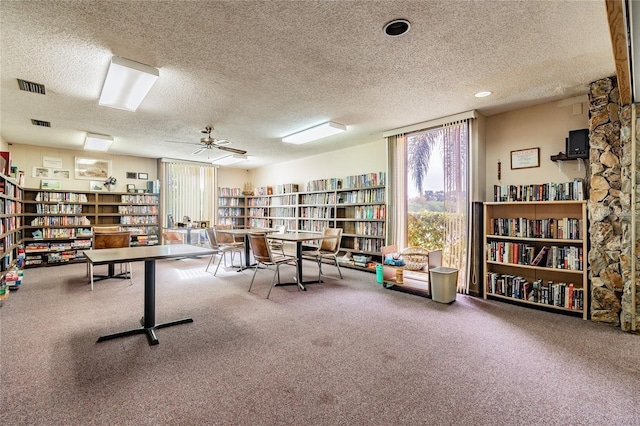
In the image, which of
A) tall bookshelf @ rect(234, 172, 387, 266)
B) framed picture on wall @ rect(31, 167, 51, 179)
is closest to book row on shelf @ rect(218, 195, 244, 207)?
tall bookshelf @ rect(234, 172, 387, 266)

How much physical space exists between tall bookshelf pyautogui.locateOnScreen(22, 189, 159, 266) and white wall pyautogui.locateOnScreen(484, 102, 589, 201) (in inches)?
302

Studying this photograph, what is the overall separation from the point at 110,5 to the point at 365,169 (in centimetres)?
484

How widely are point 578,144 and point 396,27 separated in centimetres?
282

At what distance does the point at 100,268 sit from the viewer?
19.6 feet

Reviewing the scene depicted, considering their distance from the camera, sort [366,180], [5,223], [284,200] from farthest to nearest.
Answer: [284,200]
[366,180]
[5,223]

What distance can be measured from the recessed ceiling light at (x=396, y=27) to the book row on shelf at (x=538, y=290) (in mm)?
3271

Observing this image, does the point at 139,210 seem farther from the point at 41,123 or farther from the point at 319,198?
the point at 319,198

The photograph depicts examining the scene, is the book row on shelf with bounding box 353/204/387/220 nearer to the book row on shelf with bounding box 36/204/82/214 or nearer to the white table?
the white table

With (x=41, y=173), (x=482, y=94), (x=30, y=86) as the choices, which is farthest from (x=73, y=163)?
(x=482, y=94)

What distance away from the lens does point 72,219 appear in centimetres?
678

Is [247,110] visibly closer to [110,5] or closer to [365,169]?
[110,5]

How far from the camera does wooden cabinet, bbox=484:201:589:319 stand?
11.3 feet

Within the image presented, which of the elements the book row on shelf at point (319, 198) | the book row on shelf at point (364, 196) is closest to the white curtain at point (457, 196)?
the book row on shelf at point (364, 196)

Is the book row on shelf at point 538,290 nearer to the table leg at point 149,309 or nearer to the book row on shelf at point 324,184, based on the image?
the book row on shelf at point 324,184
